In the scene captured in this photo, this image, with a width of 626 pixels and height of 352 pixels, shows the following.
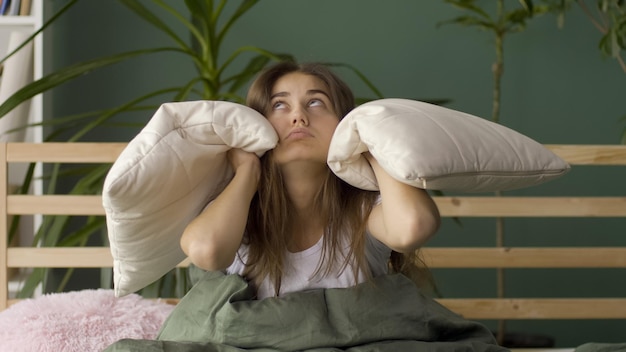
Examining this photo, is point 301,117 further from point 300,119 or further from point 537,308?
point 537,308

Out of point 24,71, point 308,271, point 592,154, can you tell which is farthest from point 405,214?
point 24,71

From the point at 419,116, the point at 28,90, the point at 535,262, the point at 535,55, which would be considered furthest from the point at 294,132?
the point at 535,55

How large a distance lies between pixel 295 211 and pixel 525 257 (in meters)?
0.91

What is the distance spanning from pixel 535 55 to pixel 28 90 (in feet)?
5.55

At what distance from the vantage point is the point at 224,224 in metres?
1.36

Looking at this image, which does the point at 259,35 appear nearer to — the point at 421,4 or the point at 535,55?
the point at 421,4

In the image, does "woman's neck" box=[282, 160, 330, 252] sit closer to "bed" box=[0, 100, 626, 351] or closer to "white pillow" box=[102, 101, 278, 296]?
"white pillow" box=[102, 101, 278, 296]

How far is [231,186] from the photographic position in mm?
1405

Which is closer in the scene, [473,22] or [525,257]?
[525,257]

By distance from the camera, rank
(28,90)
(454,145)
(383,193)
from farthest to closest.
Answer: (28,90)
(383,193)
(454,145)

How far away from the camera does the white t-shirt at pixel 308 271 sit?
1.44m

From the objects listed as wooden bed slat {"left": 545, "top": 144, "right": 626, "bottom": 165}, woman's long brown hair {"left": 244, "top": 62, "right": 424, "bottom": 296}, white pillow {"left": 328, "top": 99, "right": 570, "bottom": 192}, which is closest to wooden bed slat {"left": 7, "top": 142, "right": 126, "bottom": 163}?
woman's long brown hair {"left": 244, "top": 62, "right": 424, "bottom": 296}

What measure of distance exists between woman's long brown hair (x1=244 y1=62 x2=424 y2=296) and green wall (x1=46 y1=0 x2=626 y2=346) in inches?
55.1

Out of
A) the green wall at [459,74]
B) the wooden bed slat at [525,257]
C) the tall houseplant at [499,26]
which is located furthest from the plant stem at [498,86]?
the wooden bed slat at [525,257]
